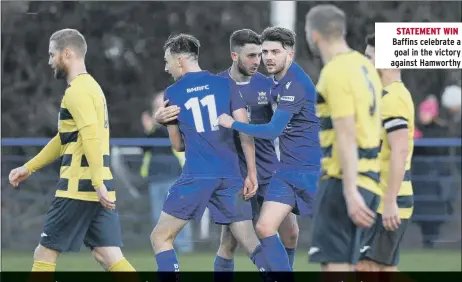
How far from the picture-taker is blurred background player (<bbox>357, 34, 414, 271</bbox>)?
348 inches

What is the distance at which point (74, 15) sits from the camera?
66.9 ft

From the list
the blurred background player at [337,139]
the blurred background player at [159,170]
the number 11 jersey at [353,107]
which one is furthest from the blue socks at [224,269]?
the blurred background player at [159,170]

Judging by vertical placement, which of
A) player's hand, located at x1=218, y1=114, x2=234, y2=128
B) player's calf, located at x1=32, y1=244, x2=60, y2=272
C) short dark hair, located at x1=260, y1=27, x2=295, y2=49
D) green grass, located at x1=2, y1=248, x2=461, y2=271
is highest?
short dark hair, located at x1=260, y1=27, x2=295, y2=49

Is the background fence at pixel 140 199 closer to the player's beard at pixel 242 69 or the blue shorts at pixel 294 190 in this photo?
the player's beard at pixel 242 69

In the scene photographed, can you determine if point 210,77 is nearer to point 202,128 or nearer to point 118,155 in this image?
point 202,128

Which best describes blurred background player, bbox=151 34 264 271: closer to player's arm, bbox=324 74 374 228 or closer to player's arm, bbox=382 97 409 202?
player's arm, bbox=382 97 409 202

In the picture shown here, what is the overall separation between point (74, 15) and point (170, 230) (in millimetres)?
11058

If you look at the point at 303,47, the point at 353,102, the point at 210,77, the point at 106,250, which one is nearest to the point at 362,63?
the point at 353,102

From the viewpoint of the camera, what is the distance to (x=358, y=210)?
25.8 feet

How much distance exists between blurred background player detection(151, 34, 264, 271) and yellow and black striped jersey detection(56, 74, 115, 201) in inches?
21.4

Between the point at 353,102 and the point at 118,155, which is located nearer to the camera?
the point at 353,102

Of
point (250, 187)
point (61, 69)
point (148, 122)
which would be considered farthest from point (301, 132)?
point (148, 122)

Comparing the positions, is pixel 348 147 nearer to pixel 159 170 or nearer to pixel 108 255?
pixel 108 255

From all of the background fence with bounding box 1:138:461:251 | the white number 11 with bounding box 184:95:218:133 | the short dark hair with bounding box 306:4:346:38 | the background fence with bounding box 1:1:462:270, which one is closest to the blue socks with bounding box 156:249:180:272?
the white number 11 with bounding box 184:95:218:133
